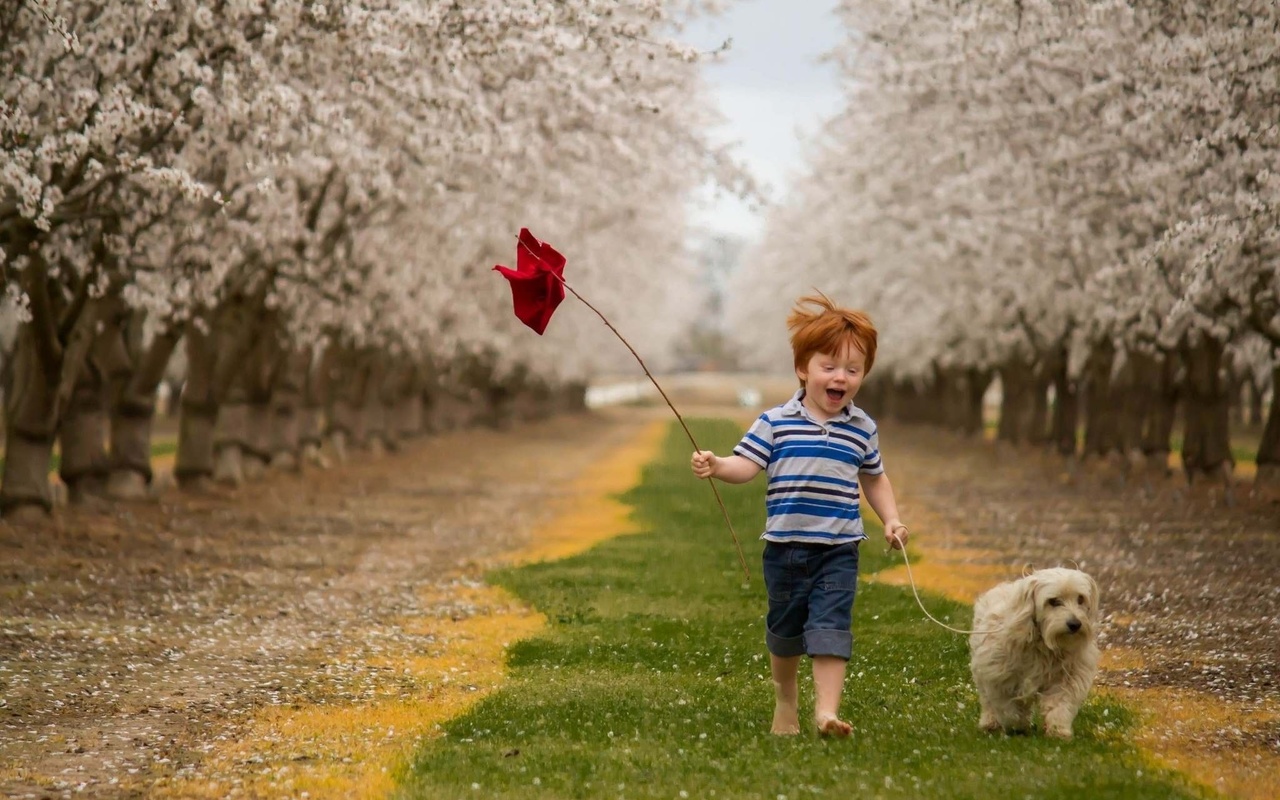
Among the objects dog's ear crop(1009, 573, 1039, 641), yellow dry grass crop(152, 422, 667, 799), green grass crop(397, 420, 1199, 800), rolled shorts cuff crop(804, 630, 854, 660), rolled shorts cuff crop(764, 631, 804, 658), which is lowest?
yellow dry grass crop(152, 422, 667, 799)

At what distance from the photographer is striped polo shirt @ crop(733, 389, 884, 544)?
8320 mm

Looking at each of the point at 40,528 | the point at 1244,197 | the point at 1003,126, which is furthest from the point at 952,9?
the point at 40,528

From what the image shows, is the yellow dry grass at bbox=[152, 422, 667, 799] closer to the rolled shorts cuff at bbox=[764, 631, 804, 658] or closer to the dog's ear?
the rolled shorts cuff at bbox=[764, 631, 804, 658]

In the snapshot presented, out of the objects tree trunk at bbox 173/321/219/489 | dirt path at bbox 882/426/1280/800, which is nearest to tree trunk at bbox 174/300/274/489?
tree trunk at bbox 173/321/219/489

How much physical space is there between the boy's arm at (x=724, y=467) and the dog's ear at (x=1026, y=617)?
1.58 m

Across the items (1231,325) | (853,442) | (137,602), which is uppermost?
(1231,325)

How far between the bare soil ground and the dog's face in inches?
32.2

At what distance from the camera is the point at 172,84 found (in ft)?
50.4

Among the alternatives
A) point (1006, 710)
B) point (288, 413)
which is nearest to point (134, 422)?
point (288, 413)

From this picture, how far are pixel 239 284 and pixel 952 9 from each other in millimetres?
11246

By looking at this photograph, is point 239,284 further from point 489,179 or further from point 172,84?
point 172,84

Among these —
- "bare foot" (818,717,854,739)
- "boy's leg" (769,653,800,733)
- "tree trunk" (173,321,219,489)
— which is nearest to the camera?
"bare foot" (818,717,854,739)

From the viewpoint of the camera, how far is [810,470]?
328 inches

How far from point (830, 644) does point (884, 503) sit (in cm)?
93
